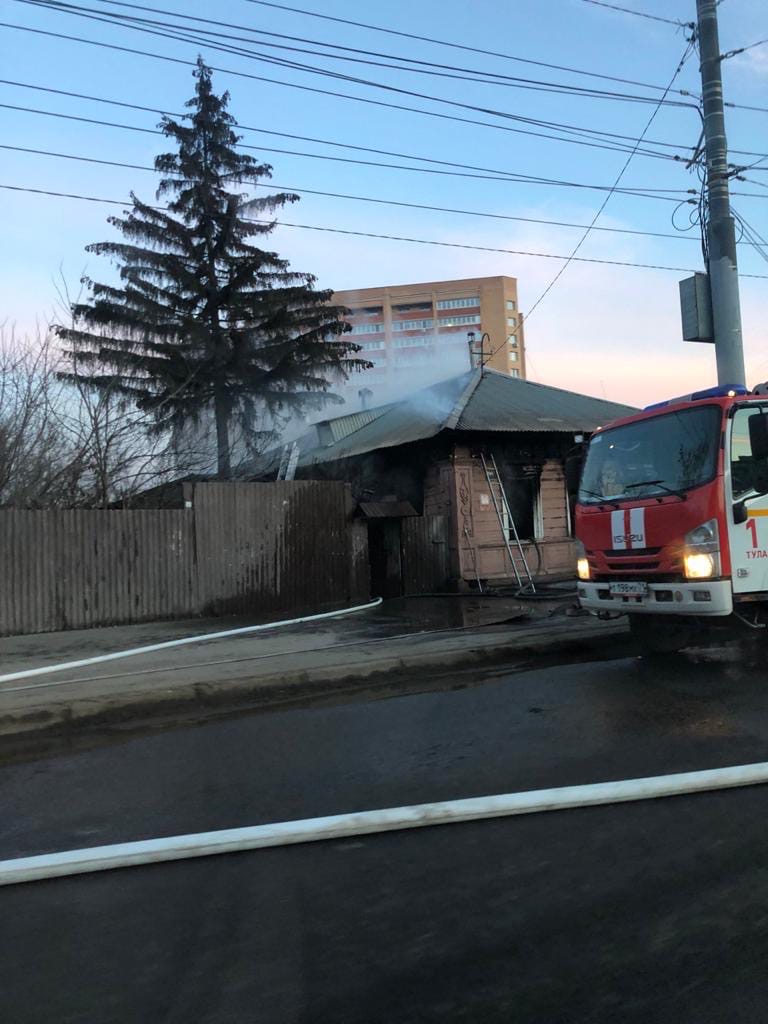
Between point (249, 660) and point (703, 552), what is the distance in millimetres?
4643

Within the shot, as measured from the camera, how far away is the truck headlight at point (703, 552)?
654cm

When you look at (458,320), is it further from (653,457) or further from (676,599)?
(676,599)

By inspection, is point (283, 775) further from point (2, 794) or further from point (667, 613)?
point (667, 613)

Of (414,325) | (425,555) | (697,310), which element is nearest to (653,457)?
(697,310)

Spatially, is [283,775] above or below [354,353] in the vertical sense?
below

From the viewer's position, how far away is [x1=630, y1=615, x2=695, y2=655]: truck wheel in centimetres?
798

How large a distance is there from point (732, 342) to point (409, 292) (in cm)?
8406

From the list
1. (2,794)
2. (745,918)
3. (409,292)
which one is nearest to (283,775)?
(2,794)

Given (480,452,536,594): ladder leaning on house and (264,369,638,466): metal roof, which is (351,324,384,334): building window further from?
(480,452,536,594): ladder leaning on house

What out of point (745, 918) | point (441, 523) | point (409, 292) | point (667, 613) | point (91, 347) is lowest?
point (745, 918)

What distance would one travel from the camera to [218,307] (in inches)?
848

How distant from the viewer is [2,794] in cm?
461

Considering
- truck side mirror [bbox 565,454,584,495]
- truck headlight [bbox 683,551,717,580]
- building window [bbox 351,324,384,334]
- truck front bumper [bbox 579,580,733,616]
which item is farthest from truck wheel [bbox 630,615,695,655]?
building window [bbox 351,324,384,334]

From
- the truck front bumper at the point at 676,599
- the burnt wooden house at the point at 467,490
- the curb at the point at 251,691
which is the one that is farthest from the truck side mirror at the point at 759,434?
the burnt wooden house at the point at 467,490
